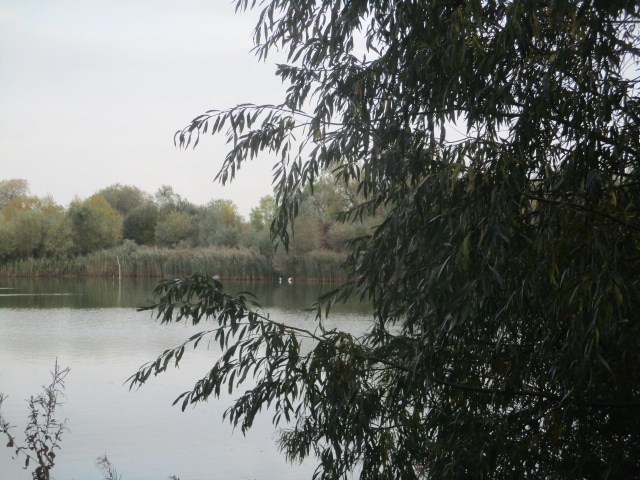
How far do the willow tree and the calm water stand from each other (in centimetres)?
140

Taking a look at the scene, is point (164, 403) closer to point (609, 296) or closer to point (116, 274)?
point (609, 296)

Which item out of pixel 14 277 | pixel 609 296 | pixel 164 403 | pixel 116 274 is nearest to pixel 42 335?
pixel 164 403

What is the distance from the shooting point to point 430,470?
117 inches

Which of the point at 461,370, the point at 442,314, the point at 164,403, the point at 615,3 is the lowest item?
the point at 164,403

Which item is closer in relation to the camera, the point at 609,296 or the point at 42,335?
the point at 609,296

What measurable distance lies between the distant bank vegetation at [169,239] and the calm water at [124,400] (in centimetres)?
433

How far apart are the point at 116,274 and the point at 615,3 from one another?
22099mm

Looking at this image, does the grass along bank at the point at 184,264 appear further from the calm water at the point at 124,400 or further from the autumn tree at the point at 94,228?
the calm water at the point at 124,400

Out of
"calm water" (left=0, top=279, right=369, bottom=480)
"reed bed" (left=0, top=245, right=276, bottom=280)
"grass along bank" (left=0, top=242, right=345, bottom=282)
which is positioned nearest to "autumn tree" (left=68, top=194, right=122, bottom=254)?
"reed bed" (left=0, top=245, right=276, bottom=280)

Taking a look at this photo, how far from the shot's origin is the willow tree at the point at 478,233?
95.6 inches

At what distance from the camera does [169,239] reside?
81.4 feet

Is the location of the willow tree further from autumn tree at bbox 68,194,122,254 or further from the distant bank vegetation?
autumn tree at bbox 68,194,122,254

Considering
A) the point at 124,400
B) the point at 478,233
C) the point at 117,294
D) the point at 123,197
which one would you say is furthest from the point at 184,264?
the point at 478,233

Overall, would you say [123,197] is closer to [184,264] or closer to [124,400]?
[184,264]
